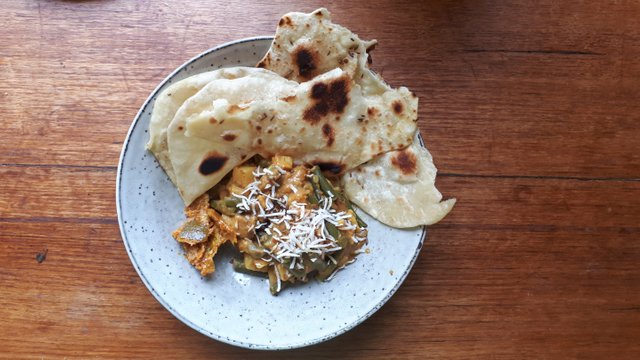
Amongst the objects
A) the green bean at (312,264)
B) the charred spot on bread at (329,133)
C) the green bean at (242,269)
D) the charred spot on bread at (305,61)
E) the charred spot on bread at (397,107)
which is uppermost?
the charred spot on bread at (305,61)

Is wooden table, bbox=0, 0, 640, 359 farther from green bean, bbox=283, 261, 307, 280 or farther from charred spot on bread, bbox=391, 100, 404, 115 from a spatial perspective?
green bean, bbox=283, 261, 307, 280

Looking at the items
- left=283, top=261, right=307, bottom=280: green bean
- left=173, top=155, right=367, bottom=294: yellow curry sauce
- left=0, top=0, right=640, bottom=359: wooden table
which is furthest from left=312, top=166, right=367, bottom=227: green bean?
left=0, top=0, right=640, bottom=359: wooden table

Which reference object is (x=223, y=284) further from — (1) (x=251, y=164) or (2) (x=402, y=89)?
(2) (x=402, y=89)

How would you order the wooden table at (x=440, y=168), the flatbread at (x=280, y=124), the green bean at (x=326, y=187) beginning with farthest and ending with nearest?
the wooden table at (x=440, y=168), the green bean at (x=326, y=187), the flatbread at (x=280, y=124)

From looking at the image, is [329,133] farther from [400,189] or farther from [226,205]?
[226,205]

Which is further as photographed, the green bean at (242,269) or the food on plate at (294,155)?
the green bean at (242,269)

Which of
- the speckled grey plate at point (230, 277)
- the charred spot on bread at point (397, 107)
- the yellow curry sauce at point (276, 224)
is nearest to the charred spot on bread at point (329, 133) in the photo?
the yellow curry sauce at point (276, 224)

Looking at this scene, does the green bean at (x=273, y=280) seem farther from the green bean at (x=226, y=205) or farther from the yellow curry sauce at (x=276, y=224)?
the green bean at (x=226, y=205)

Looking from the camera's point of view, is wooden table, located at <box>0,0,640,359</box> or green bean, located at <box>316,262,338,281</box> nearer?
green bean, located at <box>316,262,338,281</box>

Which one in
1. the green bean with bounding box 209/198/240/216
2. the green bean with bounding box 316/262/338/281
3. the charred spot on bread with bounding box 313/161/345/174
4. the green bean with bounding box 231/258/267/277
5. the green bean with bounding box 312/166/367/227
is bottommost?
the green bean with bounding box 231/258/267/277
